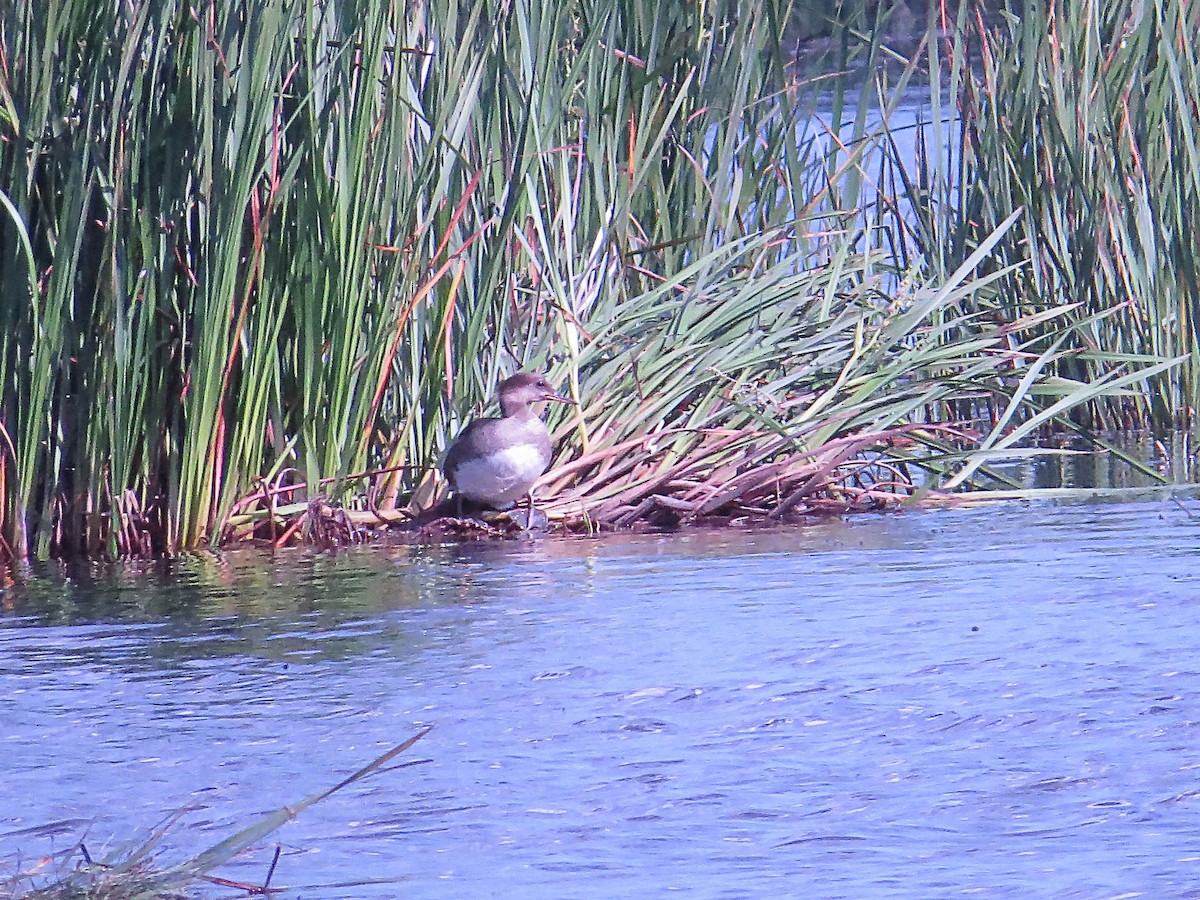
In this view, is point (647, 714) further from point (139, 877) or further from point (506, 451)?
point (506, 451)

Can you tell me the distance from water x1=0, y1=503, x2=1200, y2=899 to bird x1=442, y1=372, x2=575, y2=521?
189 mm

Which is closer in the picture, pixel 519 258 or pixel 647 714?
pixel 647 714

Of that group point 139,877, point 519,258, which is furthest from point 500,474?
point 139,877

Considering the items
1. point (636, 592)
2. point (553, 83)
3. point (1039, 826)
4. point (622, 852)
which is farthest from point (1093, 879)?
point (553, 83)

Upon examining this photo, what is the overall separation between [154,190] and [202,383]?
0.46m

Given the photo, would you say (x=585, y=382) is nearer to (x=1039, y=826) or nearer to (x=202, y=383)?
(x=202, y=383)

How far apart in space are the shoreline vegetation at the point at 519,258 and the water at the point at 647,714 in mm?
364

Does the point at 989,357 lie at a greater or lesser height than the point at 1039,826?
greater

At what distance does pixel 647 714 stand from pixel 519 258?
2.46 metres

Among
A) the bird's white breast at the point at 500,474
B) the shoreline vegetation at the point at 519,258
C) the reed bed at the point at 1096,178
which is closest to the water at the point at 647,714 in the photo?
the bird's white breast at the point at 500,474

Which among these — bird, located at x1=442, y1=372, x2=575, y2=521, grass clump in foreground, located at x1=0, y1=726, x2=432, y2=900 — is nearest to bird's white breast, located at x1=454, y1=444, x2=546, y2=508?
bird, located at x1=442, y1=372, x2=575, y2=521

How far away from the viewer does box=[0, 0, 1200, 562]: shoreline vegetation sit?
5.02 metres

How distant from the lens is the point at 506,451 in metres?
5.34

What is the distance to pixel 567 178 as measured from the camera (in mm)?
5785
